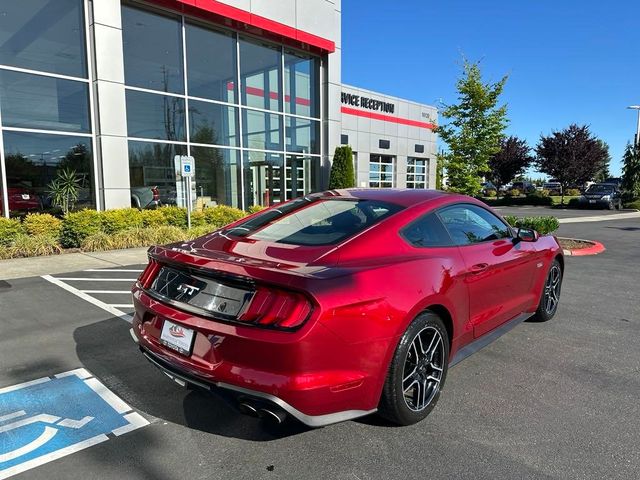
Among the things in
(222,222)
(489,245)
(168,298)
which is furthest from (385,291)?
(222,222)

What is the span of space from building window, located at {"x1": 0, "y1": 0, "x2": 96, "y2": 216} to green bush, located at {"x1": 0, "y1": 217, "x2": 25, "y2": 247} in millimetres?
1398

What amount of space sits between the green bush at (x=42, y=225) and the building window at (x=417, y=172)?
75.4ft

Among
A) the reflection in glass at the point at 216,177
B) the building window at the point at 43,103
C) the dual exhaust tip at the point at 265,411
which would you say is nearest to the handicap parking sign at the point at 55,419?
the dual exhaust tip at the point at 265,411

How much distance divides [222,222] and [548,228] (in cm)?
890

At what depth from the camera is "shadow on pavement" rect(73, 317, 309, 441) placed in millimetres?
2893

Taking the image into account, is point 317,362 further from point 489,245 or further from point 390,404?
point 489,245

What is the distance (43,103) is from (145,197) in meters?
3.42

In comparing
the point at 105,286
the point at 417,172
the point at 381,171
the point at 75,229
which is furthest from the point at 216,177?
the point at 417,172

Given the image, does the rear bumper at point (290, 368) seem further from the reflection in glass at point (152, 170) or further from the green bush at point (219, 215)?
the reflection in glass at point (152, 170)

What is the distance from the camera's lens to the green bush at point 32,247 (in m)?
9.34

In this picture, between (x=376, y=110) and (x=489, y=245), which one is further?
(x=376, y=110)

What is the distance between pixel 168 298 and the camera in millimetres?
2850

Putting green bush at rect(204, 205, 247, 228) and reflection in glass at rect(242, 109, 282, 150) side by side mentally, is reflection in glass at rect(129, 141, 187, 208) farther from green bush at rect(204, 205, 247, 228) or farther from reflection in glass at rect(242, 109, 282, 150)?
reflection in glass at rect(242, 109, 282, 150)

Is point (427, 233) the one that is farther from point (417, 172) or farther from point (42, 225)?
point (417, 172)
